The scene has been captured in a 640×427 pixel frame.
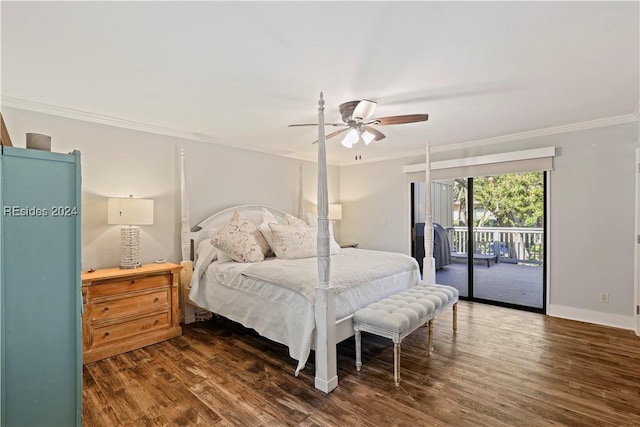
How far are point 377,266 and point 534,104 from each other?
2.15m

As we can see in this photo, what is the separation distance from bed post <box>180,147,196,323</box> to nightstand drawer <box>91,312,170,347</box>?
458 millimetres

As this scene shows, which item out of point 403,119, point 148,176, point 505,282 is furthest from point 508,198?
point 148,176

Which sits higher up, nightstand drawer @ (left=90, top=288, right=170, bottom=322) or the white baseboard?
nightstand drawer @ (left=90, top=288, right=170, bottom=322)

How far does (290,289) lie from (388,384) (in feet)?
3.39

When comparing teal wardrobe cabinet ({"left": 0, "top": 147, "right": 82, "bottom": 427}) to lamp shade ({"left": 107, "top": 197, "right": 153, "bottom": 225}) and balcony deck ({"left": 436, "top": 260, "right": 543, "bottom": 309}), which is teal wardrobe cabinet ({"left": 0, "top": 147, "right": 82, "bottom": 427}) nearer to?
lamp shade ({"left": 107, "top": 197, "right": 153, "bottom": 225})

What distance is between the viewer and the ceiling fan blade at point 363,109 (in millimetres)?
2576

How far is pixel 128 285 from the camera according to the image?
299 centimetres

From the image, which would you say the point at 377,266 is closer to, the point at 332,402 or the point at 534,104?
the point at 332,402

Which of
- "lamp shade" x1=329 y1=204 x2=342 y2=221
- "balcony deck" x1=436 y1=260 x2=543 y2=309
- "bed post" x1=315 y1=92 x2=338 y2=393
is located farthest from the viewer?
"lamp shade" x1=329 y1=204 x2=342 y2=221

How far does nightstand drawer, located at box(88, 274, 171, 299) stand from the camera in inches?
110

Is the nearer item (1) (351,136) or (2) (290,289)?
(2) (290,289)

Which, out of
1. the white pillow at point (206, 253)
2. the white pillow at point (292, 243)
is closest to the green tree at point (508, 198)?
the white pillow at point (292, 243)

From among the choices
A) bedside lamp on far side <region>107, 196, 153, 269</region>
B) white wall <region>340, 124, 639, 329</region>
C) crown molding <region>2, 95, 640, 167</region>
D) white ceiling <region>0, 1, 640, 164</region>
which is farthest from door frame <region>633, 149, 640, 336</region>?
bedside lamp on far side <region>107, 196, 153, 269</region>

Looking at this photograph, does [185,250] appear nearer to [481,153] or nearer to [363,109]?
[363,109]
